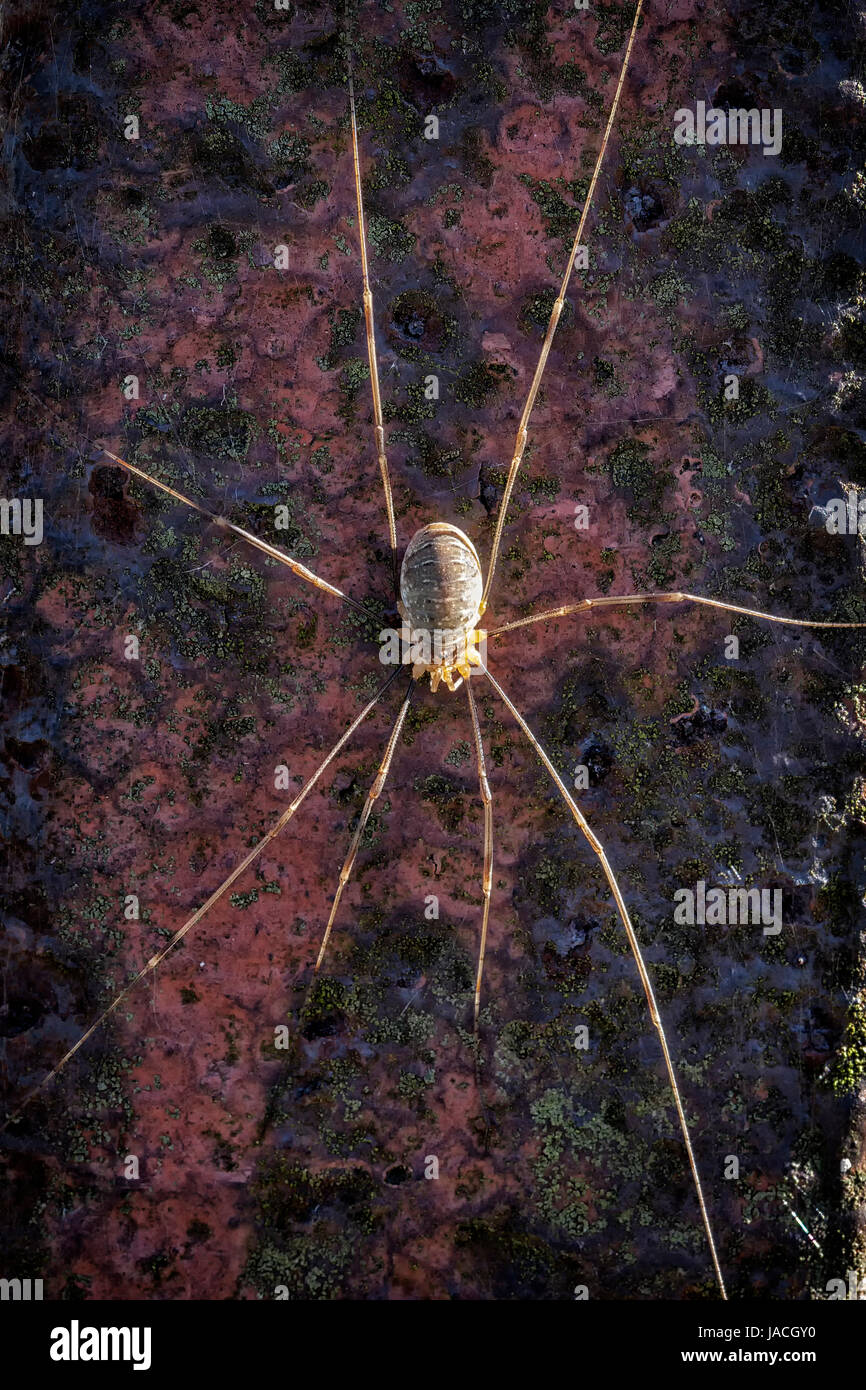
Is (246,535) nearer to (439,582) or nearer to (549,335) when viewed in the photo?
(439,582)

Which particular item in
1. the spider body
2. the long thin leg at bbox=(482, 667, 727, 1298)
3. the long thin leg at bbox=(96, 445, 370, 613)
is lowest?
the long thin leg at bbox=(482, 667, 727, 1298)

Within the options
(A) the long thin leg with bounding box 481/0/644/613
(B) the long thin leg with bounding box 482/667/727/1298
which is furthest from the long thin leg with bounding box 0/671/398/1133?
(A) the long thin leg with bounding box 481/0/644/613

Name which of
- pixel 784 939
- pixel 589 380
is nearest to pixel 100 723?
pixel 589 380

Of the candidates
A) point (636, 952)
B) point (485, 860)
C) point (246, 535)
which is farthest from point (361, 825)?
point (246, 535)

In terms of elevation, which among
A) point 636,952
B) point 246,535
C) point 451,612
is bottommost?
point 636,952

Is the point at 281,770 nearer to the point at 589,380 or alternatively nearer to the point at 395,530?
the point at 395,530

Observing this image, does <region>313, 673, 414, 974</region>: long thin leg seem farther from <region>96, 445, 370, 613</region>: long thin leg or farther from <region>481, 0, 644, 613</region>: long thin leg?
<region>481, 0, 644, 613</region>: long thin leg

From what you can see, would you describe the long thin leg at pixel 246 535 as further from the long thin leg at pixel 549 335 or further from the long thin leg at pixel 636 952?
the long thin leg at pixel 636 952
